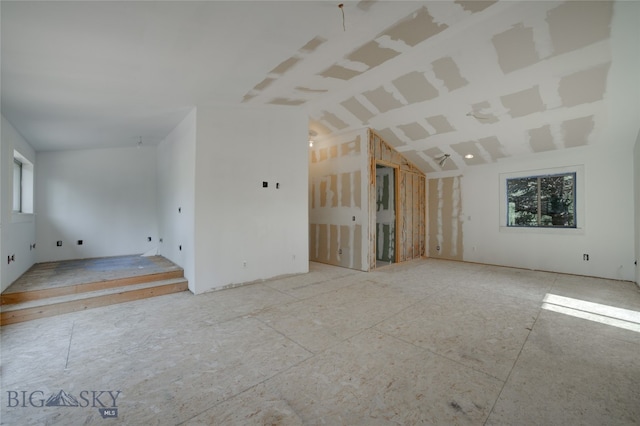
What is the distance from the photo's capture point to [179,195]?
4973 mm

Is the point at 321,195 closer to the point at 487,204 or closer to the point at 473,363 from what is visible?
the point at 487,204

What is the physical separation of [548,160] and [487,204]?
149 cm

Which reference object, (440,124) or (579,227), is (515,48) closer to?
(440,124)

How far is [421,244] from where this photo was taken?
302 inches

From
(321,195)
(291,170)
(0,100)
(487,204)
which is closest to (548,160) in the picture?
(487,204)

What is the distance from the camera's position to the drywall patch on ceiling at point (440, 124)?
509cm

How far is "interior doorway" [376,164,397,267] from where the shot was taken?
693cm

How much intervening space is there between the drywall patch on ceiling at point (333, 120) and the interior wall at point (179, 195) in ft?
8.42

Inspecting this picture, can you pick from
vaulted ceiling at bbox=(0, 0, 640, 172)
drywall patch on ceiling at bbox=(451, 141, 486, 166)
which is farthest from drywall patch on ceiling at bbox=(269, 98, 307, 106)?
drywall patch on ceiling at bbox=(451, 141, 486, 166)

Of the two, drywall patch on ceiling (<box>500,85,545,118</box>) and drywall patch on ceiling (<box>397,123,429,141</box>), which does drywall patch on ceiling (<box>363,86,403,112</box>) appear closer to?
drywall patch on ceiling (<box>397,123,429,141</box>)

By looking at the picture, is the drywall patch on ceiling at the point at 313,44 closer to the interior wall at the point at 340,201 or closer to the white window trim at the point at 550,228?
the interior wall at the point at 340,201

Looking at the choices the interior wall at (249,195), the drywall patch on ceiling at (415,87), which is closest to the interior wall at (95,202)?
the interior wall at (249,195)

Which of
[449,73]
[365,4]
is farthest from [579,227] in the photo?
[365,4]

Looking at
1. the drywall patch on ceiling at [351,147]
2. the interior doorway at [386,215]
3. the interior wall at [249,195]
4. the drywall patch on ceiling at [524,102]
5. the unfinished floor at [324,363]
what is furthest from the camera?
the interior doorway at [386,215]
